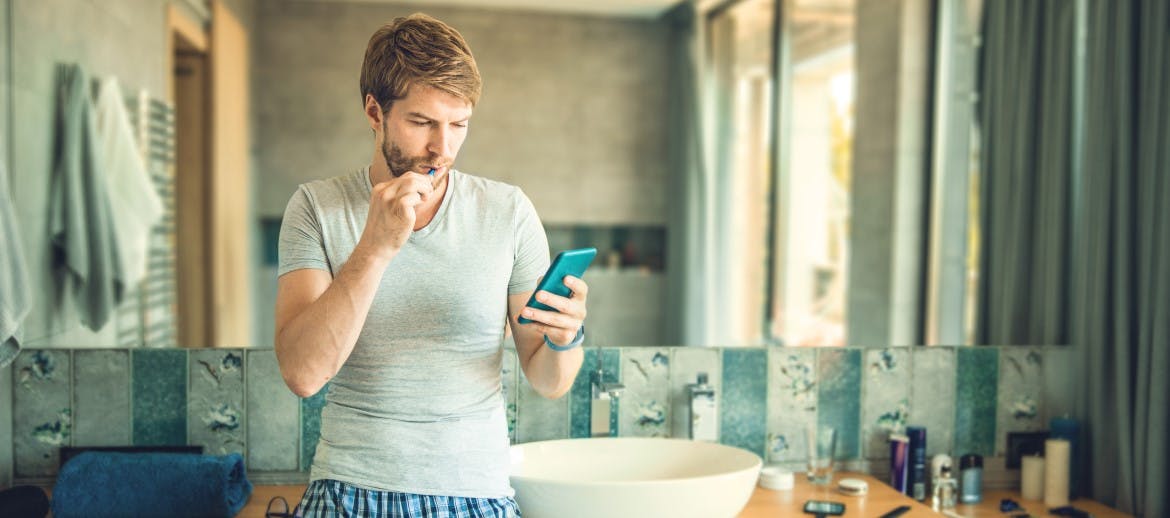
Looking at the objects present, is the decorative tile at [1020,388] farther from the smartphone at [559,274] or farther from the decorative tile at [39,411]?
the decorative tile at [39,411]

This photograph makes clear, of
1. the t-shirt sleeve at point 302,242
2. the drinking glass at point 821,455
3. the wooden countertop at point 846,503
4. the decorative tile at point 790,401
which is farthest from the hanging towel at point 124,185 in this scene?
the drinking glass at point 821,455

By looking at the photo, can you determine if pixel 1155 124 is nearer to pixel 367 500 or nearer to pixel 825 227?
pixel 825 227

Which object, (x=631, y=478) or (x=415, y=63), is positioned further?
(x=631, y=478)

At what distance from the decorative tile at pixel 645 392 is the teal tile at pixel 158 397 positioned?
3.07 feet

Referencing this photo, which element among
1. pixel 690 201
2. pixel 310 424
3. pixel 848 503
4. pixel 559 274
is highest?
pixel 690 201

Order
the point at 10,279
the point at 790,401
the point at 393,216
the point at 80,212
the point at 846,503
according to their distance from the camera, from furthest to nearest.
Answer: the point at 790,401, the point at 80,212, the point at 846,503, the point at 10,279, the point at 393,216

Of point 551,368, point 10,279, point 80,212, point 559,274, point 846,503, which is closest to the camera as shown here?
point 559,274

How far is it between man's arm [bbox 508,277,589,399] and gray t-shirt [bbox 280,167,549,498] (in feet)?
0.25

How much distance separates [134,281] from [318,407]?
0.52 metres

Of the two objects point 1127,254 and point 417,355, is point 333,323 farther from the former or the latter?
point 1127,254

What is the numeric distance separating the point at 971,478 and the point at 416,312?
1342 millimetres

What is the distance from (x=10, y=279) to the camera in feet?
5.32

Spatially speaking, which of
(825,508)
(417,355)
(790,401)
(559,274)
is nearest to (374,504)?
(417,355)

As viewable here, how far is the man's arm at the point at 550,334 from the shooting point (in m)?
1.36
